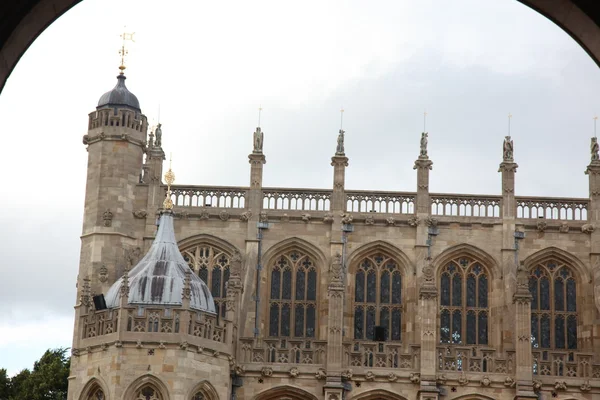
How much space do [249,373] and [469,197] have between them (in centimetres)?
1054

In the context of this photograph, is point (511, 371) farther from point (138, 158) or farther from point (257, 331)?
point (138, 158)

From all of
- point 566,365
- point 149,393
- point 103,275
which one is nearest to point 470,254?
point 566,365

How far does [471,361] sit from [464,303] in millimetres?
2826

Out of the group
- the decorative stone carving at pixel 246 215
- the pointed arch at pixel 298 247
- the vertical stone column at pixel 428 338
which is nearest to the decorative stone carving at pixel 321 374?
the vertical stone column at pixel 428 338

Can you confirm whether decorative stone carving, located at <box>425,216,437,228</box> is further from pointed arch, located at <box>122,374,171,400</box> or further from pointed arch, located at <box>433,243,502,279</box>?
pointed arch, located at <box>122,374,171,400</box>

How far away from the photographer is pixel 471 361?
3928 cm

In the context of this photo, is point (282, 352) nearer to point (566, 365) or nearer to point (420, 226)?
point (420, 226)

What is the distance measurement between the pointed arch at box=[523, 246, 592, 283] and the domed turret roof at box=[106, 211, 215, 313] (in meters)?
11.9

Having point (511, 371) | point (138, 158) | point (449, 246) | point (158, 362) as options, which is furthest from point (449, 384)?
point (138, 158)

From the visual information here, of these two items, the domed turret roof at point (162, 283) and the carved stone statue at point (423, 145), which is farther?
the carved stone statue at point (423, 145)

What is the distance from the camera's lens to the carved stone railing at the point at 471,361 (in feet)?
128

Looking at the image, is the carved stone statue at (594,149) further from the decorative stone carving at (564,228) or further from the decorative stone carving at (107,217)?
the decorative stone carving at (107,217)

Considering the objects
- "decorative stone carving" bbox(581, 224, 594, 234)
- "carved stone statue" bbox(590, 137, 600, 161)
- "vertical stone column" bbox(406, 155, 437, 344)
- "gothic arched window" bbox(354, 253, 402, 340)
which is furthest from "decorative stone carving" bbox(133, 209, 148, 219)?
"carved stone statue" bbox(590, 137, 600, 161)

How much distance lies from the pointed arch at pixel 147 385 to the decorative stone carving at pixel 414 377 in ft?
27.7
